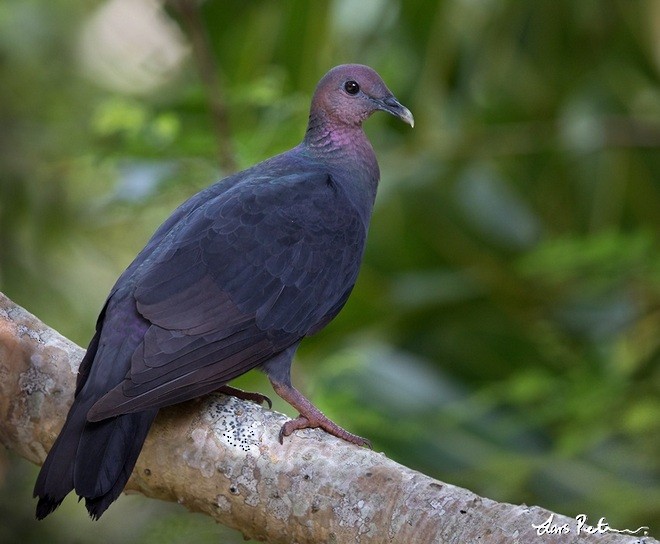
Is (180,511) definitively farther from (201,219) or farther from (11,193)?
(11,193)

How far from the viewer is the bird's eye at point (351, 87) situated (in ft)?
12.1

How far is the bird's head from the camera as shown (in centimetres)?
369

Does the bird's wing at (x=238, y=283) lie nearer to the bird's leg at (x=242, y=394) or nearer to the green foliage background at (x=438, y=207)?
the bird's leg at (x=242, y=394)

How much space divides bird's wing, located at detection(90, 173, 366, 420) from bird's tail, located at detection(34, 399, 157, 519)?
73 mm

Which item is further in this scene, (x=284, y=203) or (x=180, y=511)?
(x=180, y=511)

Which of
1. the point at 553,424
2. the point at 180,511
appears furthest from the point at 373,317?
the point at 180,511

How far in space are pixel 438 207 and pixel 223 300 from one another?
130 inches

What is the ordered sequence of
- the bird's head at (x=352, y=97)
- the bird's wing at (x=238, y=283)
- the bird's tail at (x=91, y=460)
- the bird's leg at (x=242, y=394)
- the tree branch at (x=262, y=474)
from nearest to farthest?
the tree branch at (x=262, y=474)
the bird's tail at (x=91, y=460)
the bird's wing at (x=238, y=283)
the bird's leg at (x=242, y=394)
the bird's head at (x=352, y=97)

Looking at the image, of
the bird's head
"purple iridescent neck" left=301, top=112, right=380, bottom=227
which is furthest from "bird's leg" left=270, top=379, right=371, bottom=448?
the bird's head

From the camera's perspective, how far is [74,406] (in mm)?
2684

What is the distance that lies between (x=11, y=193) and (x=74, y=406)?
3.12 m

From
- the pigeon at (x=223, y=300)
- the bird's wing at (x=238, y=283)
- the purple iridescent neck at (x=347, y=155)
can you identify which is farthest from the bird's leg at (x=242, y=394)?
the purple iridescent neck at (x=347, y=155)

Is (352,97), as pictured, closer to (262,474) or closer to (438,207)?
(262,474)

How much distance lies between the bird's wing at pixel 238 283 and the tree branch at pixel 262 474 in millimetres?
139
